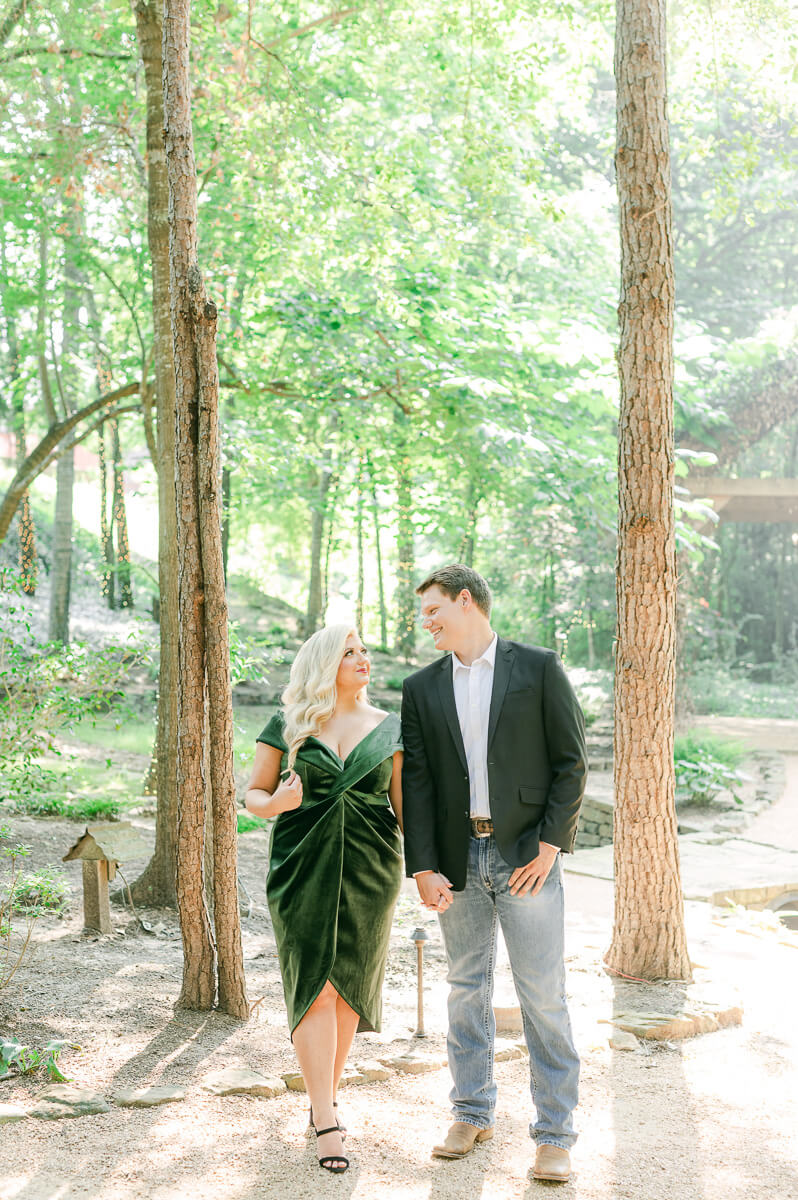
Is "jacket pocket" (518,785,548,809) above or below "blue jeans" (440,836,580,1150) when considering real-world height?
above

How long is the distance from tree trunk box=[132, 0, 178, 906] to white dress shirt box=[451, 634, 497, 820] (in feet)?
9.00

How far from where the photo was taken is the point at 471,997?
10.6 ft

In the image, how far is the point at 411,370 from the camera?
28.5 feet

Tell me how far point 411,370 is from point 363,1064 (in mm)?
5924

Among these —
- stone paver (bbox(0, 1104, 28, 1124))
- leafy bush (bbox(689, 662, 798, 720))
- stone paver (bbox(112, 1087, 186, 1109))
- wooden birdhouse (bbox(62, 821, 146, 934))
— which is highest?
wooden birdhouse (bbox(62, 821, 146, 934))

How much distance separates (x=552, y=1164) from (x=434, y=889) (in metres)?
0.82

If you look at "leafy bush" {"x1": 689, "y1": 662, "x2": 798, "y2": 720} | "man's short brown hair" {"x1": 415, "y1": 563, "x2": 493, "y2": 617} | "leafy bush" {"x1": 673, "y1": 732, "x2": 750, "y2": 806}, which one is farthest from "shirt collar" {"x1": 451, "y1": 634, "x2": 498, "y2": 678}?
"leafy bush" {"x1": 689, "y1": 662, "x2": 798, "y2": 720}

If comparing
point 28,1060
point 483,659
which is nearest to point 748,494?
point 483,659

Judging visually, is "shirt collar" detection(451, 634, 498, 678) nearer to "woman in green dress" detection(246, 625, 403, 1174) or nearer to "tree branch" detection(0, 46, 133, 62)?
"woman in green dress" detection(246, 625, 403, 1174)

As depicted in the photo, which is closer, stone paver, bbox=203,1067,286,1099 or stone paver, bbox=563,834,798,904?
stone paver, bbox=203,1067,286,1099

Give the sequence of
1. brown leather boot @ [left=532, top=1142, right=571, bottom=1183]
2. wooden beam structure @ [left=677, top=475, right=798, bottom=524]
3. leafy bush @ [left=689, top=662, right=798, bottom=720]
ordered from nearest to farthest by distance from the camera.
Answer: brown leather boot @ [left=532, top=1142, right=571, bottom=1183] → wooden beam structure @ [left=677, top=475, right=798, bottom=524] → leafy bush @ [left=689, top=662, right=798, bottom=720]

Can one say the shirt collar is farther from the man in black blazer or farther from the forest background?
the forest background

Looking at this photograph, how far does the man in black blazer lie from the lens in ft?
10.2

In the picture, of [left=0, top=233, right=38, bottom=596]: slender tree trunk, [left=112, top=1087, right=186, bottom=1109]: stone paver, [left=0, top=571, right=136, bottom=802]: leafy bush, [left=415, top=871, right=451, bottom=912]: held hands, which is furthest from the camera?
[left=0, top=233, right=38, bottom=596]: slender tree trunk
